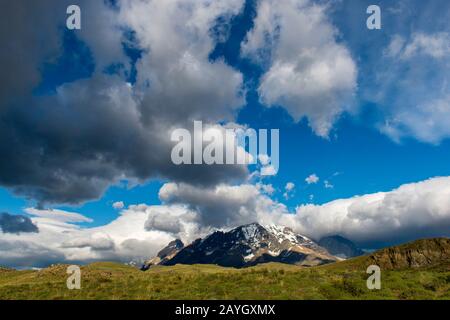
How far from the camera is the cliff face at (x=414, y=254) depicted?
9894 centimetres

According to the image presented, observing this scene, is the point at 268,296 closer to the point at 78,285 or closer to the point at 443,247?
the point at 78,285

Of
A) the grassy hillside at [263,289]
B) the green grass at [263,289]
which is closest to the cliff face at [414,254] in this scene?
the grassy hillside at [263,289]

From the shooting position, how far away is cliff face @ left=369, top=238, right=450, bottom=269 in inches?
3895

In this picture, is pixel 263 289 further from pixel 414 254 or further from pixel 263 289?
pixel 414 254

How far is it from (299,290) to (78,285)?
20848 millimetres

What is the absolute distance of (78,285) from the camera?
37.6 metres

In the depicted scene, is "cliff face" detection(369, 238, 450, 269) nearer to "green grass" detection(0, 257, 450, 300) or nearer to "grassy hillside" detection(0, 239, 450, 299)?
"grassy hillside" detection(0, 239, 450, 299)

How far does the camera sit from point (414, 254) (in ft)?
332

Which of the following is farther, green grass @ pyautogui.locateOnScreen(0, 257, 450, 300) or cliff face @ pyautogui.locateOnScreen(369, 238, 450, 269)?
cliff face @ pyautogui.locateOnScreen(369, 238, 450, 269)

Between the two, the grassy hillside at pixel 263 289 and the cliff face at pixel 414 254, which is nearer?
the grassy hillside at pixel 263 289

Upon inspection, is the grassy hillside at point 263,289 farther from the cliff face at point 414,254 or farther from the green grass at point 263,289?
the cliff face at point 414,254

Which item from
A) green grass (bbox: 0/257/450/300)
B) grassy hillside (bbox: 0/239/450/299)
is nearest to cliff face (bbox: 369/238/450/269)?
grassy hillside (bbox: 0/239/450/299)
